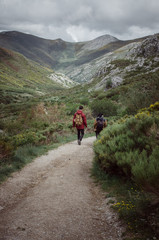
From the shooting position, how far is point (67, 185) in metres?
4.67

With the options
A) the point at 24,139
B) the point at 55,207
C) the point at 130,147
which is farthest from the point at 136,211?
the point at 24,139

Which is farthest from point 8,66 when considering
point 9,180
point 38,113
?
point 9,180

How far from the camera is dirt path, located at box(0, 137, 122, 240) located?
2.76m

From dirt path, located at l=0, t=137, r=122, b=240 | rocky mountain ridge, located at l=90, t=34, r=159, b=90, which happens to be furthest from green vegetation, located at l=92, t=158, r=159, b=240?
rocky mountain ridge, located at l=90, t=34, r=159, b=90

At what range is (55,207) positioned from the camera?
11.6 feet

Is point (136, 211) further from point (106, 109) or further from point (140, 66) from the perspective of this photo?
point (140, 66)

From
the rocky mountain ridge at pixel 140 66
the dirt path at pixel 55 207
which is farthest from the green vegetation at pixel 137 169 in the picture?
the rocky mountain ridge at pixel 140 66

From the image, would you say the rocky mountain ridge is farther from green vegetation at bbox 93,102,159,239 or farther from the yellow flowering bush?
green vegetation at bbox 93,102,159,239

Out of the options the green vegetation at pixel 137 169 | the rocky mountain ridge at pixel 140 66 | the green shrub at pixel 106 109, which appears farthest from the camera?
the rocky mountain ridge at pixel 140 66

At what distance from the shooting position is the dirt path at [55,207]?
2.76 meters

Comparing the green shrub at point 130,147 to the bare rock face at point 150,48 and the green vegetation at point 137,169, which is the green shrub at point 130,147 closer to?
the green vegetation at point 137,169

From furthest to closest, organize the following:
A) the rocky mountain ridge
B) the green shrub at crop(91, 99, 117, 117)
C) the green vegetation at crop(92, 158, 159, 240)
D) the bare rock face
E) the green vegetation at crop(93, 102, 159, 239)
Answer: the bare rock face, the rocky mountain ridge, the green shrub at crop(91, 99, 117, 117), the green vegetation at crop(93, 102, 159, 239), the green vegetation at crop(92, 158, 159, 240)

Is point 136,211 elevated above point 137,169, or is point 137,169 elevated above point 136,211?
point 137,169

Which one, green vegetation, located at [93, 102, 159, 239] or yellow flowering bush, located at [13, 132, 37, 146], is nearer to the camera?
green vegetation, located at [93, 102, 159, 239]
